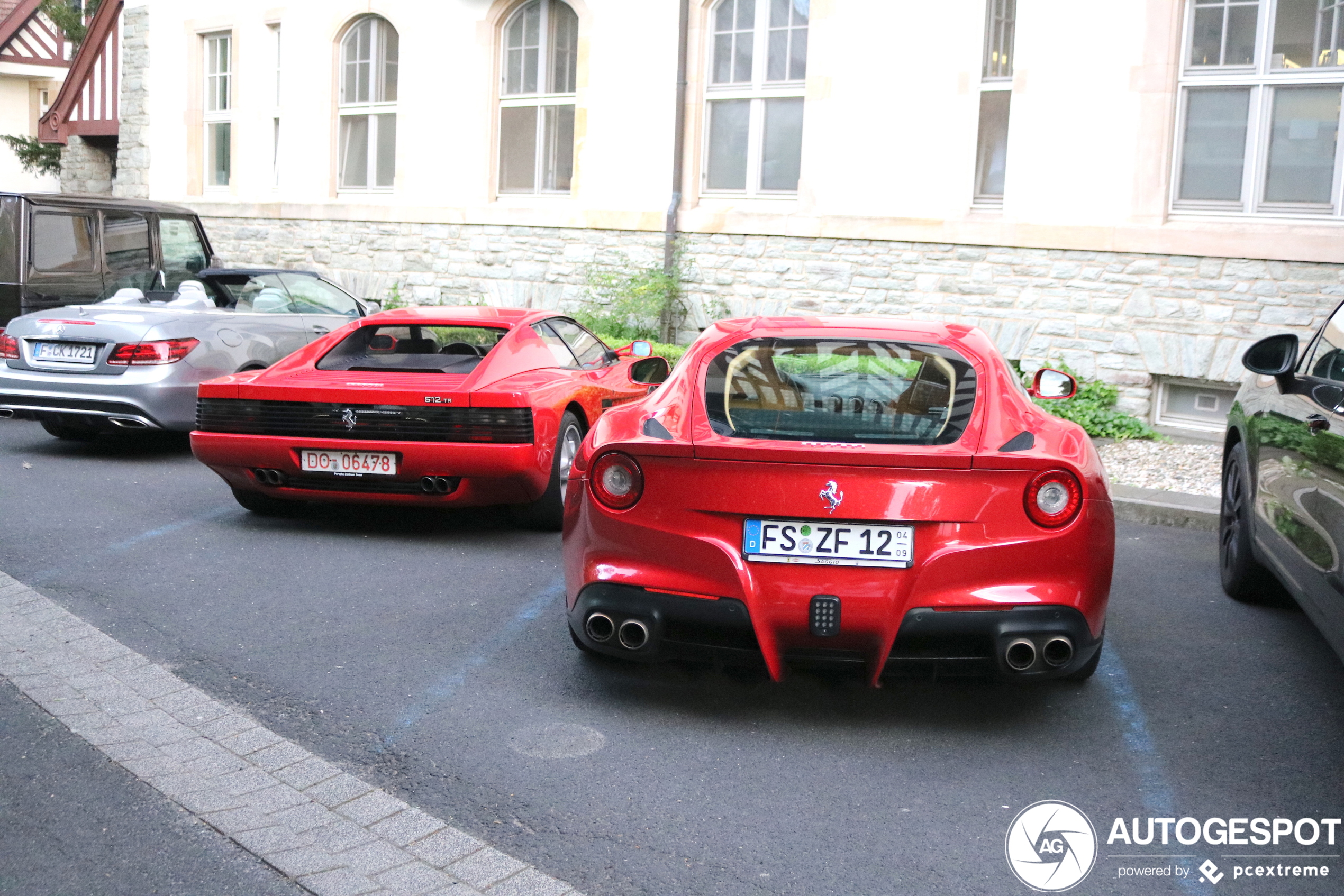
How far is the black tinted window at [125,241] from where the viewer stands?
39.3 feet

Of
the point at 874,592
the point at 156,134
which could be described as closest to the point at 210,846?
the point at 874,592

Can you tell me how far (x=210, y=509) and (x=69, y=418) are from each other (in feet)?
7.47

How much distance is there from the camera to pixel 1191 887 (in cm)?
327

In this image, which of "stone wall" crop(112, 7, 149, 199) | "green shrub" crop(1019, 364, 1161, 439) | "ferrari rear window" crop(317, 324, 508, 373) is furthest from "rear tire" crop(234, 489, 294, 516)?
"stone wall" crop(112, 7, 149, 199)

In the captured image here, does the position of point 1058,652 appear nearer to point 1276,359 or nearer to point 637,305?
point 1276,359

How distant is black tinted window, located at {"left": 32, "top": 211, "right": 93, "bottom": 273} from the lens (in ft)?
37.3

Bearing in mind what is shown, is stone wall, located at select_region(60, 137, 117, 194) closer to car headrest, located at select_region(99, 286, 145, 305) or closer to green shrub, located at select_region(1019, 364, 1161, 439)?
car headrest, located at select_region(99, 286, 145, 305)

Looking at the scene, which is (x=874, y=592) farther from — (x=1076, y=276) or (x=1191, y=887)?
(x=1076, y=276)

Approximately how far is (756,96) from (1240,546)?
9876mm

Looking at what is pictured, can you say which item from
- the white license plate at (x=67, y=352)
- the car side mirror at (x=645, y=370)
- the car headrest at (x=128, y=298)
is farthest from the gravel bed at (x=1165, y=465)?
the car headrest at (x=128, y=298)

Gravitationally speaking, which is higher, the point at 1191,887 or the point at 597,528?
the point at 597,528

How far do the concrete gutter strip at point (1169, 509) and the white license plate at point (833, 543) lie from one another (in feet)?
14.9

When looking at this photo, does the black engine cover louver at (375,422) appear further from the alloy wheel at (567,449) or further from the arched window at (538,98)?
the arched window at (538,98)

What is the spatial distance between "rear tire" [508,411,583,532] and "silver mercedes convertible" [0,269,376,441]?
3.17 meters
